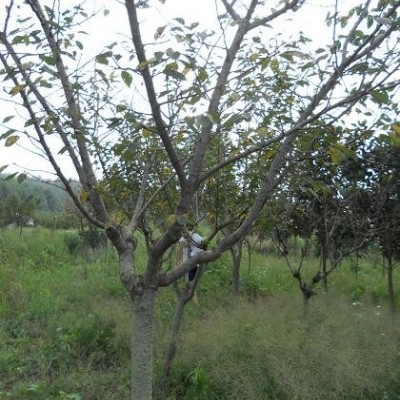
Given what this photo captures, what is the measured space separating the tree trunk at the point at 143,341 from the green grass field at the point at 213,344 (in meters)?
1.82

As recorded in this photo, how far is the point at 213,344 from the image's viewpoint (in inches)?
191

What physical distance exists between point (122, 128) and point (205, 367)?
270 cm

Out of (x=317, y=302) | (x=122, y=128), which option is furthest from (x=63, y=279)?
(x=122, y=128)

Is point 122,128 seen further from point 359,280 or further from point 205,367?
point 359,280

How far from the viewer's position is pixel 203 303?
7.26 m

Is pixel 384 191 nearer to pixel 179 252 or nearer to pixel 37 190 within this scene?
pixel 179 252

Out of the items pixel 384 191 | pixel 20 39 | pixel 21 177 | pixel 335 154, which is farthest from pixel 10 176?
pixel 384 191

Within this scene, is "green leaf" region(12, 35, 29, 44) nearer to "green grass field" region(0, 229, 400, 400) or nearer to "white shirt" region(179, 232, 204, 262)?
"white shirt" region(179, 232, 204, 262)

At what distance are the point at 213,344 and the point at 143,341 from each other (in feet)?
8.34

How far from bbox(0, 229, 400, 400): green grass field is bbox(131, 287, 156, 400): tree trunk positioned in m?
1.82

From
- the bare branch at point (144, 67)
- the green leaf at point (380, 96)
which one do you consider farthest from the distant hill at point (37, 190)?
the green leaf at point (380, 96)

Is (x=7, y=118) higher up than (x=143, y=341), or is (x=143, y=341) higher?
(x=7, y=118)

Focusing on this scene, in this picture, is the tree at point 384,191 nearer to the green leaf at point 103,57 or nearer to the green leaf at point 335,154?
the green leaf at point 335,154

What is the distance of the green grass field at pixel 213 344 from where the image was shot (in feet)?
13.7
